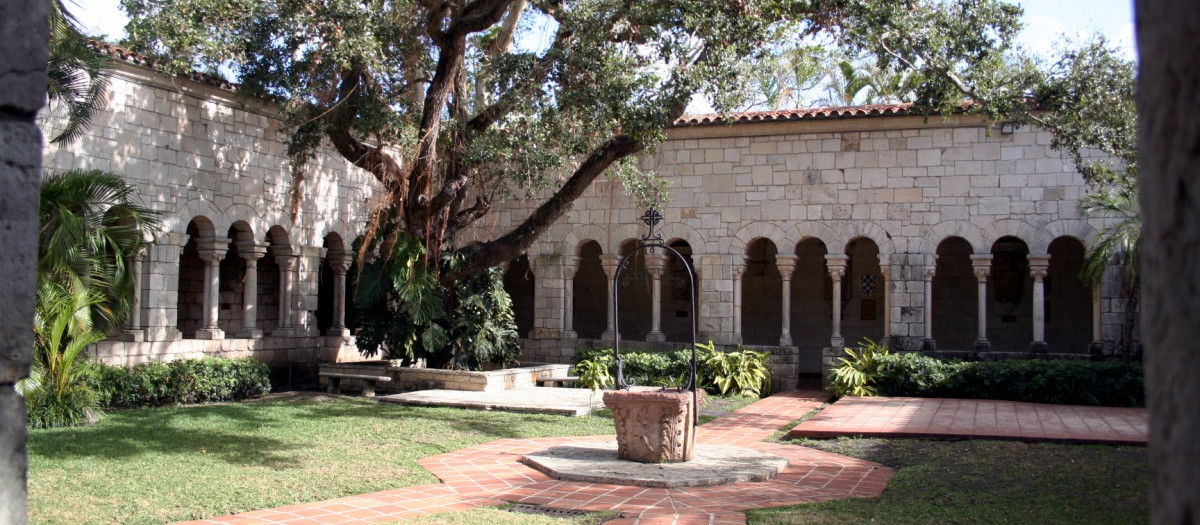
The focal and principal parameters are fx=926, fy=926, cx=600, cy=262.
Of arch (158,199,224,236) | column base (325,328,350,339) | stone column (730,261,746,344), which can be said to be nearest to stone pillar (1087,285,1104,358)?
stone column (730,261,746,344)

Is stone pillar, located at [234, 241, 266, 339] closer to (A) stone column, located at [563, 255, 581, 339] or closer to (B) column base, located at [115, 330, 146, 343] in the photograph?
(B) column base, located at [115, 330, 146, 343]

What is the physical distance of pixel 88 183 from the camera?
9.66m

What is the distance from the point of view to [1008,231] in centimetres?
1423

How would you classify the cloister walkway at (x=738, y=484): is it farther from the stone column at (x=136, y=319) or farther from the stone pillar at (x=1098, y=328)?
the stone column at (x=136, y=319)

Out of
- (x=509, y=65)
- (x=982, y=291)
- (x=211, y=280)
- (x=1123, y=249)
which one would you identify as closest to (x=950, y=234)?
(x=982, y=291)

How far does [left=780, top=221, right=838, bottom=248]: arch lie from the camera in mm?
15188

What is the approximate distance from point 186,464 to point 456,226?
6.49 m

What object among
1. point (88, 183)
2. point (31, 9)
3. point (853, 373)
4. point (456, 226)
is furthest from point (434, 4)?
point (31, 9)

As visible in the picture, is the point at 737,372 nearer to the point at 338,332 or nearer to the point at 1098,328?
the point at 1098,328

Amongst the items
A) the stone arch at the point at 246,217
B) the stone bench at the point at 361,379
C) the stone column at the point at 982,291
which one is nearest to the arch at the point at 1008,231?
the stone column at the point at 982,291

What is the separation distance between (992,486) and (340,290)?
1230 centimetres

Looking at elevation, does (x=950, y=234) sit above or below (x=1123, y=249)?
above

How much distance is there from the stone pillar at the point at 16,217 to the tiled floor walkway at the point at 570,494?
3.60m

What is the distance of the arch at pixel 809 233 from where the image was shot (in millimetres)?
15188
